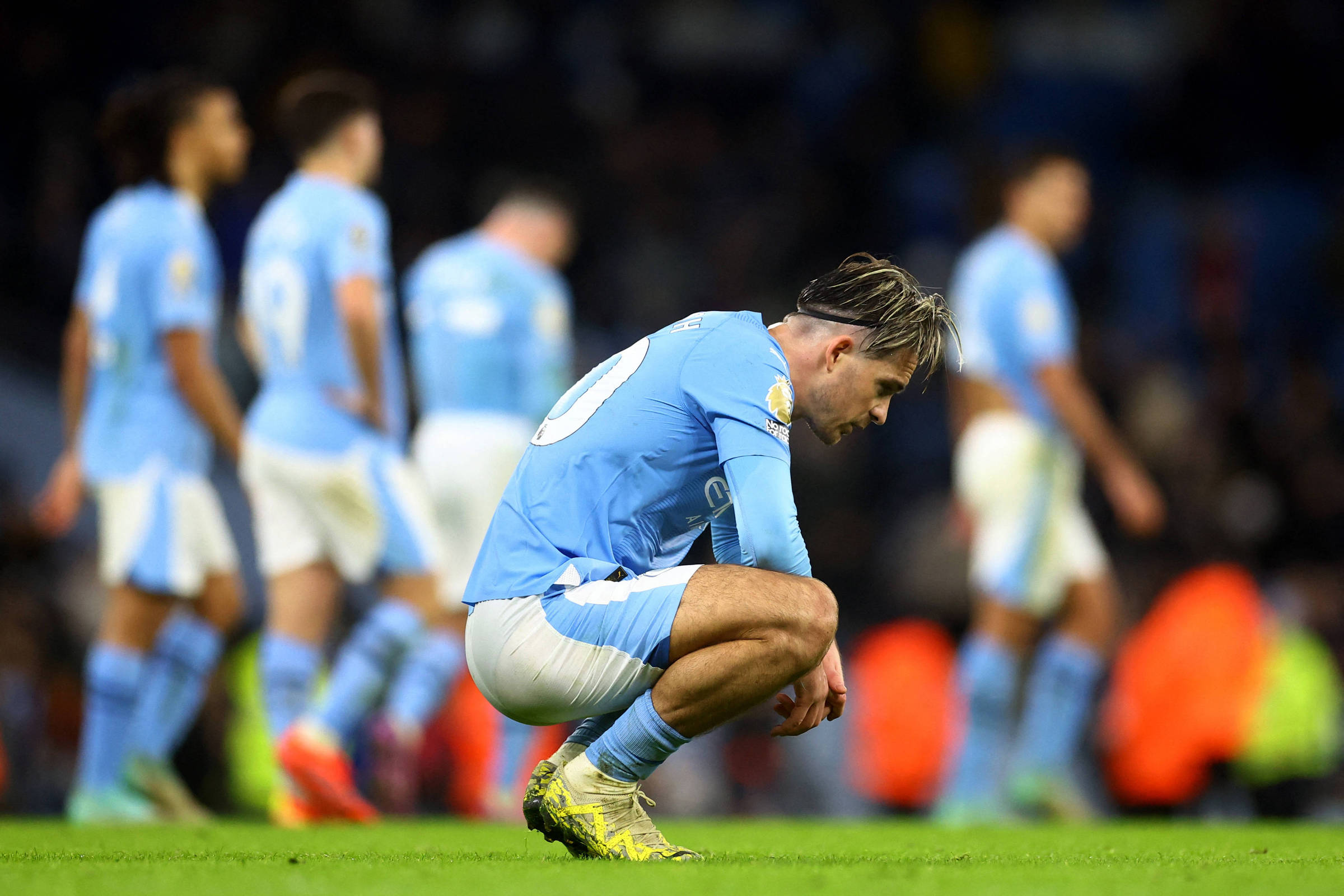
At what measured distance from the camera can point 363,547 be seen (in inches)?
230

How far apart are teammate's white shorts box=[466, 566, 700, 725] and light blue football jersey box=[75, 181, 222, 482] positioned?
2.94m

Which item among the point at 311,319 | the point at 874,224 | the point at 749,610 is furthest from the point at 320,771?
the point at 874,224

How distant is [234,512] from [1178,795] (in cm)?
539

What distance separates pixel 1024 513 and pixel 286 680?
122 inches

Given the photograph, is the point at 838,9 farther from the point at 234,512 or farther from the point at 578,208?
the point at 234,512

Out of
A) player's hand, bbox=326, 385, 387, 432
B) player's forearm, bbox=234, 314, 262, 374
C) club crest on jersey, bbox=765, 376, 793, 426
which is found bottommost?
player's hand, bbox=326, 385, 387, 432

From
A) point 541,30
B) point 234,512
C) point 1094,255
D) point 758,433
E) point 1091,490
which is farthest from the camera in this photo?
point 541,30

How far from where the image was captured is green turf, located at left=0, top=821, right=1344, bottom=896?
2986 mm

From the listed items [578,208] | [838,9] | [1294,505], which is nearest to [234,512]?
[578,208]

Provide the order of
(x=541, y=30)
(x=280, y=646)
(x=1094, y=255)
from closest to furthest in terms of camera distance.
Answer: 1. (x=280, y=646)
2. (x=1094, y=255)
3. (x=541, y=30)

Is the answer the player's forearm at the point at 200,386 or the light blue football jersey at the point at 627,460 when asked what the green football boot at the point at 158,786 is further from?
the light blue football jersey at the point at 627,460

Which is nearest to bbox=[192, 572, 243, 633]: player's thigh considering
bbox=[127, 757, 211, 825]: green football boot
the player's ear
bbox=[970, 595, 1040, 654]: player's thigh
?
bbox=[127, 757, 211, 825]: green football boot

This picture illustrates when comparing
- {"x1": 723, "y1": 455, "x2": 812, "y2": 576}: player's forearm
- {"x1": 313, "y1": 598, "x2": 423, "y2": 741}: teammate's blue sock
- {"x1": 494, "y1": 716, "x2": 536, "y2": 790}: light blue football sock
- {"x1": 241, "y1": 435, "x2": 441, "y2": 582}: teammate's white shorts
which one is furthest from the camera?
{"x1": 494, "y1": 716, "x2": 536, "y2": 790}: light blue football sock

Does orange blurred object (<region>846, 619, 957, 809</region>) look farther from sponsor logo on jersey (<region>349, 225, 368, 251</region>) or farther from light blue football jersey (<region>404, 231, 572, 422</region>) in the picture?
sponsor logo on jersey (<region>349, 225, 368, 251</region>)
